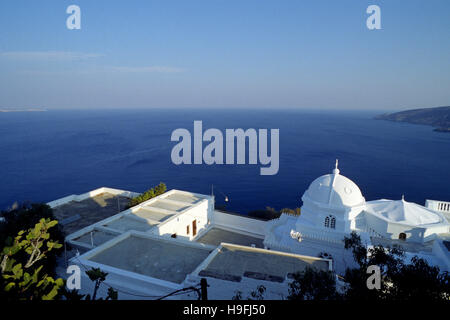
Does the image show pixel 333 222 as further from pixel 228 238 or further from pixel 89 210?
pixel 89 210

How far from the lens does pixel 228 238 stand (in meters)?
23.1

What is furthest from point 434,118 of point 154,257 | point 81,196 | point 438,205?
point 154,257

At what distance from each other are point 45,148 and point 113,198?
77.5 metres

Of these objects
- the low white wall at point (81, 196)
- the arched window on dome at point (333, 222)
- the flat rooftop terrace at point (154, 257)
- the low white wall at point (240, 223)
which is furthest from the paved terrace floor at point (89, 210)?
the arched window on dome at point (333, 222)

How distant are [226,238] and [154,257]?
9.87 metres

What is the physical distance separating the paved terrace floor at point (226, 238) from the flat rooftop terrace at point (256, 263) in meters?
7.75

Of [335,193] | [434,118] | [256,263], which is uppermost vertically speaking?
[434,118]

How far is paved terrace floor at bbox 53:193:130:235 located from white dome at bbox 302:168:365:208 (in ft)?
48.9

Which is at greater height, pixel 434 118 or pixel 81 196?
pixel 434 118

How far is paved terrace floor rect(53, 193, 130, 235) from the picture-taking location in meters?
19.5

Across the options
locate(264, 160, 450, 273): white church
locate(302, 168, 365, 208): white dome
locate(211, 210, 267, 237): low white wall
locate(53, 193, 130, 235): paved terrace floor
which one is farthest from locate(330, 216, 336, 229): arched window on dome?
locate(53, 193, 130, 235): paved terrace floor

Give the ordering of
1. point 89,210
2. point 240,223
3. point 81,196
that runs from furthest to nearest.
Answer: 1. point 240,223
2. point 81,196
3. point 89,210

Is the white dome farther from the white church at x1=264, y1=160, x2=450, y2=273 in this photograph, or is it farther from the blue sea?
the blue sea
